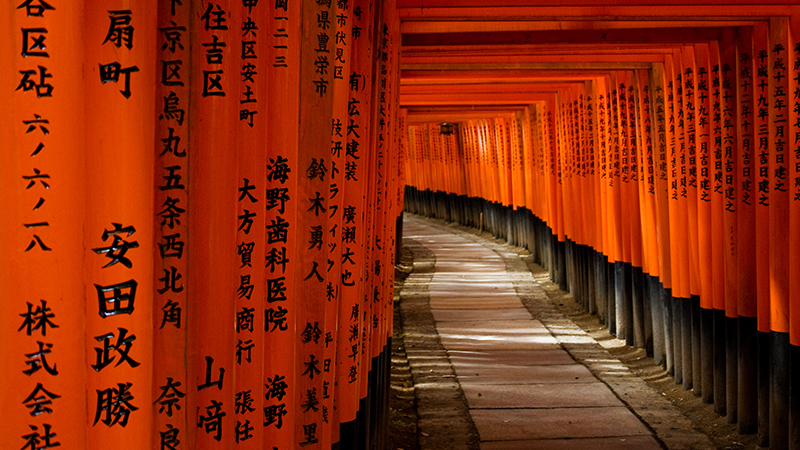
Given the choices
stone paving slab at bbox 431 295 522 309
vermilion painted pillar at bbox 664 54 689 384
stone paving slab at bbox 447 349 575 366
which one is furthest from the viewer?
stone paving slab at bbox 431 295 522 309

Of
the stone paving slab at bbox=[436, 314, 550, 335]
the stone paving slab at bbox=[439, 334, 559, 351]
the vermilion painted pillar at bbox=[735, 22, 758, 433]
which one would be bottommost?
the stone paving slab at bbox=[439, 334, 559, 351]

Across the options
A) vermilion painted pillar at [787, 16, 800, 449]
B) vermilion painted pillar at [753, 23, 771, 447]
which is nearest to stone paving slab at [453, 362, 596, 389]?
vermilion painted pillar at [753, 23, 771, 447]

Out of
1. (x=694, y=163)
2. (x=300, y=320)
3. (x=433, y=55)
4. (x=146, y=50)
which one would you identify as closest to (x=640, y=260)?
(x=694, y=163)

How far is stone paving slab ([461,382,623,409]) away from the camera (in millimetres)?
6926

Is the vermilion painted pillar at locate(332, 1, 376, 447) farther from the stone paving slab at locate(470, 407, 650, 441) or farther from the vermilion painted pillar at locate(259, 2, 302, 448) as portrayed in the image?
the stone paving slab at locate(470, 407, 650, 441)

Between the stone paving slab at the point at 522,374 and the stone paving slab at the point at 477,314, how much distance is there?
2.30 meters

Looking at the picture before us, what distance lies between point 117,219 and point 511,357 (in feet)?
24.1

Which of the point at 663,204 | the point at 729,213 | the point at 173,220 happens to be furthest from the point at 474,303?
the point at 173,220

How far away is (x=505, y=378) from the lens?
7750mm

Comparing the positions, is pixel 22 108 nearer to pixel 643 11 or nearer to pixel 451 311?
pixel 643 11

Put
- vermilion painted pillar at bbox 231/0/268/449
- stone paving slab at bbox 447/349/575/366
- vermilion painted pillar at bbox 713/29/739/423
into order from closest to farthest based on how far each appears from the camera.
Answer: vermilion painted pillar at bbox 231/0/268/449 → vermilion painted pillar at bbox 713/29/739/423 → stone paving slab at bbox 447/349/575/366

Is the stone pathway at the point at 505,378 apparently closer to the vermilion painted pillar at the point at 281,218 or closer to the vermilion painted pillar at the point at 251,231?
the vermilion painted pillar at the point at 281,218

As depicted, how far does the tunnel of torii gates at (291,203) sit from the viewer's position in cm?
138

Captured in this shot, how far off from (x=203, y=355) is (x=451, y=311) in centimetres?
905
